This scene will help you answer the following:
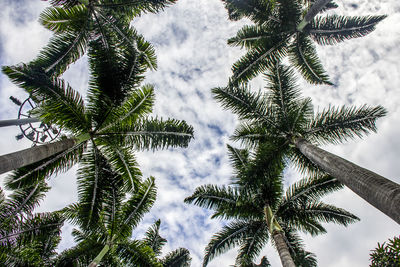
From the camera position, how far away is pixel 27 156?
5.61 m

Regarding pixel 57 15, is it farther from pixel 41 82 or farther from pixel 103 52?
pixel 41 82

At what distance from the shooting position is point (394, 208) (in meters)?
3.30

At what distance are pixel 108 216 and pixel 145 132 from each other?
4.46m

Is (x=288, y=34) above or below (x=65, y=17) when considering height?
above

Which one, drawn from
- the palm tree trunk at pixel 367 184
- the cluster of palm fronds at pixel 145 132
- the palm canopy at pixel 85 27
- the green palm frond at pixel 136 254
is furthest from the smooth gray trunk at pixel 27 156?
the palm tree trunk at pixel 367 184

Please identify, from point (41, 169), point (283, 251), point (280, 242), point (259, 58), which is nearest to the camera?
point (41, 169)

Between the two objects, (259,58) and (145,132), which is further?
(259,58)

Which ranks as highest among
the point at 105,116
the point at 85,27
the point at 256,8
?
the point at 256,8

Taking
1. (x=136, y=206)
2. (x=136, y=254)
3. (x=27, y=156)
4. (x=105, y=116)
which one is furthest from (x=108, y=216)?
(x=27, y=156)

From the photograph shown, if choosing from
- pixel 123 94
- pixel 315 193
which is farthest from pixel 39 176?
pixel 315 193

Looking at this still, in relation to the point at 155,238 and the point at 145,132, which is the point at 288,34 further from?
the point at 155,238

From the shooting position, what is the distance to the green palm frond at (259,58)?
10.0 meters

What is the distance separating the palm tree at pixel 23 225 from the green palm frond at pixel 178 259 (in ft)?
19.5

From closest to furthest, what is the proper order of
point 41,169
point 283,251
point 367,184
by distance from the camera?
point 367,184 → point 41,169 → point 283,251
